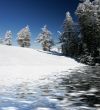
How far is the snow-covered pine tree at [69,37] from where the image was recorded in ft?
200

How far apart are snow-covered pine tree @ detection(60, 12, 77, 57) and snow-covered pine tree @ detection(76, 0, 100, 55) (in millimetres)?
4990

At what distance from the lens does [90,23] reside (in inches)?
2133

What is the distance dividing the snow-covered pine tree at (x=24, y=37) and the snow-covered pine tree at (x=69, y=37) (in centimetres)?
2360

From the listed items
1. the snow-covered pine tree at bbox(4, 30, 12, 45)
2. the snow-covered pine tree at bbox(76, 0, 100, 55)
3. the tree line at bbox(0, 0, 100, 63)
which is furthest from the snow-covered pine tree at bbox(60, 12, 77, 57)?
the snow-covered pine tree at bbox(4, 30, 12, 45)

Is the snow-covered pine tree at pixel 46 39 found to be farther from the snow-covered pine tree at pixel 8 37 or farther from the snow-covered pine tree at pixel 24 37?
the snow-covered pine tree at pixel 8 37

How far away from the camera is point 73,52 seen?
6122cm

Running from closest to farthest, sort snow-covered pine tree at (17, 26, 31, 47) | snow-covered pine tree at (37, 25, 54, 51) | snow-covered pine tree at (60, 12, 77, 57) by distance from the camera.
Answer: snow-covered pine tree at (60, 12, 77, 57) < snow-covered pine tree at (37, 25, 54, 51) < snow-covered pine tree at (17, 26, 31, 47)

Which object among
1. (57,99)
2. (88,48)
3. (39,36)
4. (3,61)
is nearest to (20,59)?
(3,61)

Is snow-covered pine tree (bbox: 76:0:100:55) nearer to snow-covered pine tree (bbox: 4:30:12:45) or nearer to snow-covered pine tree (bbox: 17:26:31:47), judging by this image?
snow-covered pine tree (bbox: 17:26:31:47)

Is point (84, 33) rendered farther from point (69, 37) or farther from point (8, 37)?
point (8, 37)

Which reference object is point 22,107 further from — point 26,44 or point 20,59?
point 26,44

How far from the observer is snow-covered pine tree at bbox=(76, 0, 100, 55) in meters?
53.1

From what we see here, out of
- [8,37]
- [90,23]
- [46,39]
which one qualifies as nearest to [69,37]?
[90,23]

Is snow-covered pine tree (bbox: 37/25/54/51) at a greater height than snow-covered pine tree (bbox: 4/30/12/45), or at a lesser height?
lesser
